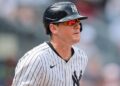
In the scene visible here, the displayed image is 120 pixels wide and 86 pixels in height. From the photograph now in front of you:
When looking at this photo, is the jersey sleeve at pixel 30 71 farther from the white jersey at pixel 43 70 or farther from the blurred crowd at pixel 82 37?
the blurred crowd at pixel 82 37

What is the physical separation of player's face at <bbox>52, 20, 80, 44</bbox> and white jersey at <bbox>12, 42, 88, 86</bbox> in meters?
0.16

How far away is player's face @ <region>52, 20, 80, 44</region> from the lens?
4.95 m

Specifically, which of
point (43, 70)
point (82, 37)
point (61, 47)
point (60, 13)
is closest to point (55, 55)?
point (61, 47)

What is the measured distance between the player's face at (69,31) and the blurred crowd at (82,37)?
153 inches

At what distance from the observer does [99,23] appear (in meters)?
10.5

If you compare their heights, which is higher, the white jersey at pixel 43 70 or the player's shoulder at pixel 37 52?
the player's shoulder at pixel 37 52

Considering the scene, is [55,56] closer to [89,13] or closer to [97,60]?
[97,60]

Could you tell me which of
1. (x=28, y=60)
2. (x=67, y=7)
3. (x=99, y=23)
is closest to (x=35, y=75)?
(x=28, y=60)

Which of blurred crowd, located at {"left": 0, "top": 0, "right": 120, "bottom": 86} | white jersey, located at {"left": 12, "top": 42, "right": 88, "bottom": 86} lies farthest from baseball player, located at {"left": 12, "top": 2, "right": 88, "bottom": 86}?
blurred crowd, located at {"left": 0, "top": 0, "right": 120, "bottom": 86}

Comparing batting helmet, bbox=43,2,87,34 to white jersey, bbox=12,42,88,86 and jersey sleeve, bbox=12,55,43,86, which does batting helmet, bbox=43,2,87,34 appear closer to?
white jersey, bbox=12,42,88,86

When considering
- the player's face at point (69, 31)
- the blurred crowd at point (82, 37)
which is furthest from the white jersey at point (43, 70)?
the blurred crowd at point (82, 37)

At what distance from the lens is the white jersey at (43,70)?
16.0ft

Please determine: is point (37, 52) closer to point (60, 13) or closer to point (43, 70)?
point (43, 70)

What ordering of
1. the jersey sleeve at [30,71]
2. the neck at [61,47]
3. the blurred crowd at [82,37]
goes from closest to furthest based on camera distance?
the jersey sleeve at [30,71], the neck at [61,47], the blurred crowd at [82,37]
